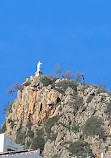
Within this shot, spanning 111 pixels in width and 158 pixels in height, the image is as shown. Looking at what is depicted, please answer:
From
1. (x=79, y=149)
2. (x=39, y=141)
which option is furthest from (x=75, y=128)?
(x=79, y=149)

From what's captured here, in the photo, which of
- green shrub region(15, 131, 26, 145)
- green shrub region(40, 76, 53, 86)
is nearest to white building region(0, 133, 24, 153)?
green shrub region(15, 131, 26, 145)

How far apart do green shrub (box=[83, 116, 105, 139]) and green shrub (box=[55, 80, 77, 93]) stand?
12439mm

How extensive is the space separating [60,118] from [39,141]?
7.43m

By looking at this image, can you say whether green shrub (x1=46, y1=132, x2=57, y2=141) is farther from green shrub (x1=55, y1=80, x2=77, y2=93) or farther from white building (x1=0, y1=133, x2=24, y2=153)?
white building (x1=0, y1=133, x2=24, y2=153)

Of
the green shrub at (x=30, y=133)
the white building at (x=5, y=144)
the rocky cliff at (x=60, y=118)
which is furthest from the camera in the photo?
the green shrub at (x=30, y=133)

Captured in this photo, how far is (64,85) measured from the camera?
110 m

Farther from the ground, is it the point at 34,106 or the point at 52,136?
the point at 34,106

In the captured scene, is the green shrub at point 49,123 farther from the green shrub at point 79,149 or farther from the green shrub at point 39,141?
the green shrub at point 79,149

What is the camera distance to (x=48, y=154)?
91375 millimetres

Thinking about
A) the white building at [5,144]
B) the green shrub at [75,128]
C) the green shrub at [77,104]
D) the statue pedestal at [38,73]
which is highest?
the statue pedestal at [38,73]

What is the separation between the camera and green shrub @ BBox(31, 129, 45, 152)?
94.9 meters

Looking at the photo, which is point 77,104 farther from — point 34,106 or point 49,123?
point 34,106

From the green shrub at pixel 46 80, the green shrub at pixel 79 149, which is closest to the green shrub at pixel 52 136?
the green shrub at pixel 79 149

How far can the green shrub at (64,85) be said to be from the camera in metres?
108
